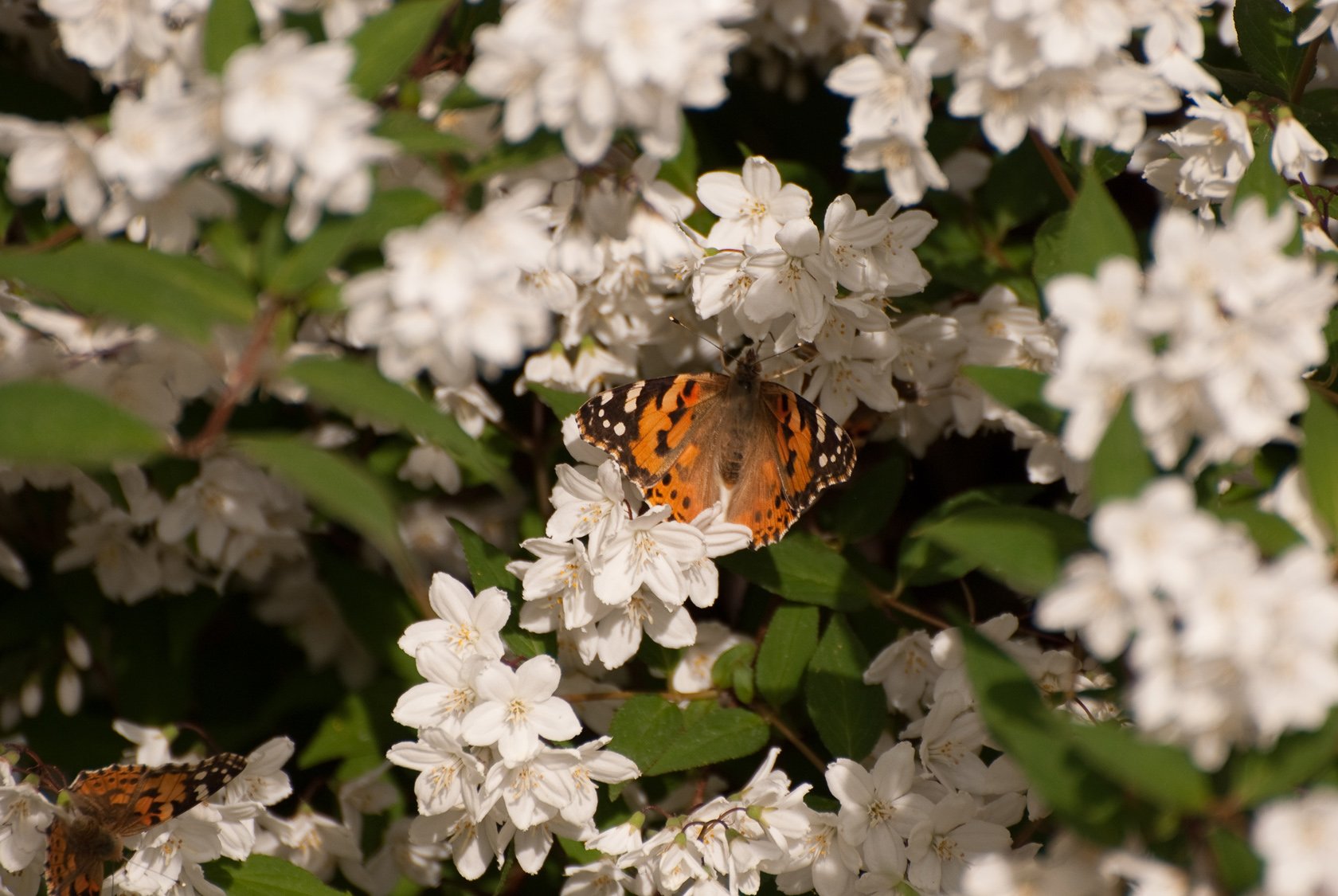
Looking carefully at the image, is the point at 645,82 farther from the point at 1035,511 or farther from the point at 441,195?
the point at 1035,511

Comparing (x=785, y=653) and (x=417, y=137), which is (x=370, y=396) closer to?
(x=417, y=137)

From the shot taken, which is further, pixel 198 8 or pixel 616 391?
pixel 616 391

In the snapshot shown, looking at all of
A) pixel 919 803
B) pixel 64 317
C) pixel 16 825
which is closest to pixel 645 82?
pixel 64 317

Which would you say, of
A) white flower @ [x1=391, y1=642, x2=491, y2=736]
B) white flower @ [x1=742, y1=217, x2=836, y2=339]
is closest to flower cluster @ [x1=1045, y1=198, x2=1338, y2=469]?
white flower @ [x1=742, y1=217, x2=836, y2=339]

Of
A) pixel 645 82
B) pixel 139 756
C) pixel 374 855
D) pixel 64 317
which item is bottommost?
pixel 374 855

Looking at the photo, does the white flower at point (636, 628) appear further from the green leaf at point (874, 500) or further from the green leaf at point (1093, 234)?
the green leaf at point (1093, 234)

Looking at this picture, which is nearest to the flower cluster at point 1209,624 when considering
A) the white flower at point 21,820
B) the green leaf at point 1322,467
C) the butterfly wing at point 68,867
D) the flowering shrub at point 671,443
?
the flowering shrub at point 671,443
